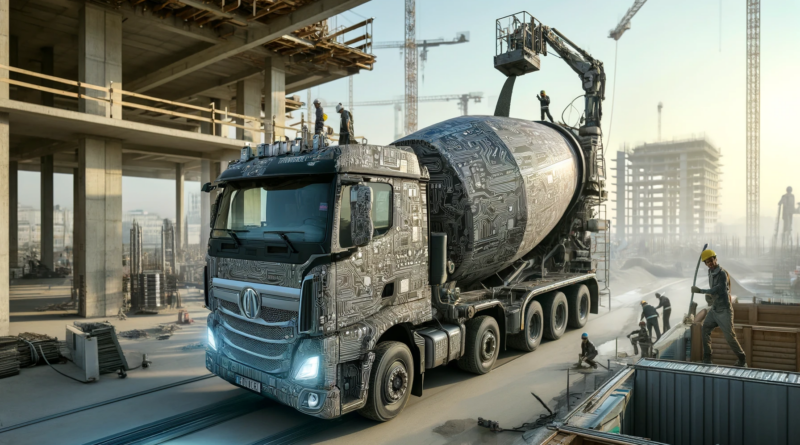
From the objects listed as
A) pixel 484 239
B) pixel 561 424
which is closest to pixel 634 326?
pixel 484 239

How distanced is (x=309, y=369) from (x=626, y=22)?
388 ft

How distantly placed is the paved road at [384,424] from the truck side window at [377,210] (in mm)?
2737

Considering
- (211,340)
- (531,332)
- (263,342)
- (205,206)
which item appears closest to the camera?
(263,342)

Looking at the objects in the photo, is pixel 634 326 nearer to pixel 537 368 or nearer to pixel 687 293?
pixel 537 368

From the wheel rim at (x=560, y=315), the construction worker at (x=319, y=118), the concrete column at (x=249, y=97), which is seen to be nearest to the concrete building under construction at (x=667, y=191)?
the concrete column at (x=249, y=97)

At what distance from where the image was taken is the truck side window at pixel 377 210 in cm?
602

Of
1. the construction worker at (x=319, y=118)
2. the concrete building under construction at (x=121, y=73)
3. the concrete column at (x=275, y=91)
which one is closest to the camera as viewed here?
the construction worker at (x=319, y=118)

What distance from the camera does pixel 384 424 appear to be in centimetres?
676

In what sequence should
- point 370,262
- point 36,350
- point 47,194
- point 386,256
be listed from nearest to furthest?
point 370,262 < point 386,256 < point 36,350 < point 47,194

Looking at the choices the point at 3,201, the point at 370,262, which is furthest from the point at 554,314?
the point at 3,201

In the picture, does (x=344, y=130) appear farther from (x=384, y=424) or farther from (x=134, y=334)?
(x=134, y=334)

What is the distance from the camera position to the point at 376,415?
650 cm

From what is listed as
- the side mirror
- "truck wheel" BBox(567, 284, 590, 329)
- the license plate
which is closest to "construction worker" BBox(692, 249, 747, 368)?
"truck wheel" BBox(567, 284, 590, 329)

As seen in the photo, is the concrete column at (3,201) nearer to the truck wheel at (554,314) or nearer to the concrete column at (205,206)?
the concrete column at (205,206)
